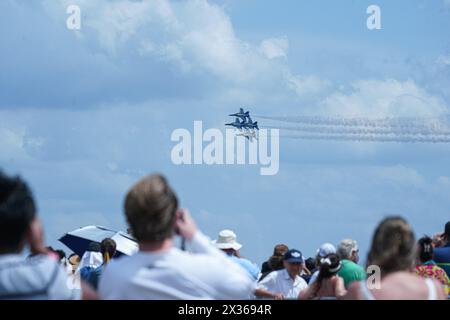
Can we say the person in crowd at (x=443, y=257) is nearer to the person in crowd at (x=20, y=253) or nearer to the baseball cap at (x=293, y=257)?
A: the baseball cap at (x=293, y=257)

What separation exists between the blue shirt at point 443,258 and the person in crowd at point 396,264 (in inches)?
261

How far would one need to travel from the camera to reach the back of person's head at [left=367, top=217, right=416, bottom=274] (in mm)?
5434

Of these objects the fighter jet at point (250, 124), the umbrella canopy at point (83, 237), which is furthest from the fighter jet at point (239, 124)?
the umbrella canopy at point (83, 237)

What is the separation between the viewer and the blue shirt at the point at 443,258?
1189cm

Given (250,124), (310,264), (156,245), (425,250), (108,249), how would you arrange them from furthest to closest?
(250,124) → (310,264) → (108,249) → (425,250) → (156,245)

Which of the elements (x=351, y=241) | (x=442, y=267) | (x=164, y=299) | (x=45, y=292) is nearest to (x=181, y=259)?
(x=164, y=299)

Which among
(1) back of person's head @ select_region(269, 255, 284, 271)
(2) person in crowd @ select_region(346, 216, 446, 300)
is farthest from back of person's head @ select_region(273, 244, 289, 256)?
(2) person in crowd @ select_region(346, 216, 446, 300)

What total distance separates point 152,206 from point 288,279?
8.01m

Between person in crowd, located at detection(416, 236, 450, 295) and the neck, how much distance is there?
6.28 meters

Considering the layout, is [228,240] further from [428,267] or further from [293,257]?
[428,267]

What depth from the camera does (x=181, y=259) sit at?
16.2ft

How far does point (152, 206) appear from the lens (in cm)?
477

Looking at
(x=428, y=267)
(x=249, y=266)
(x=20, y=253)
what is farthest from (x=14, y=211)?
(x=428, y=267)
